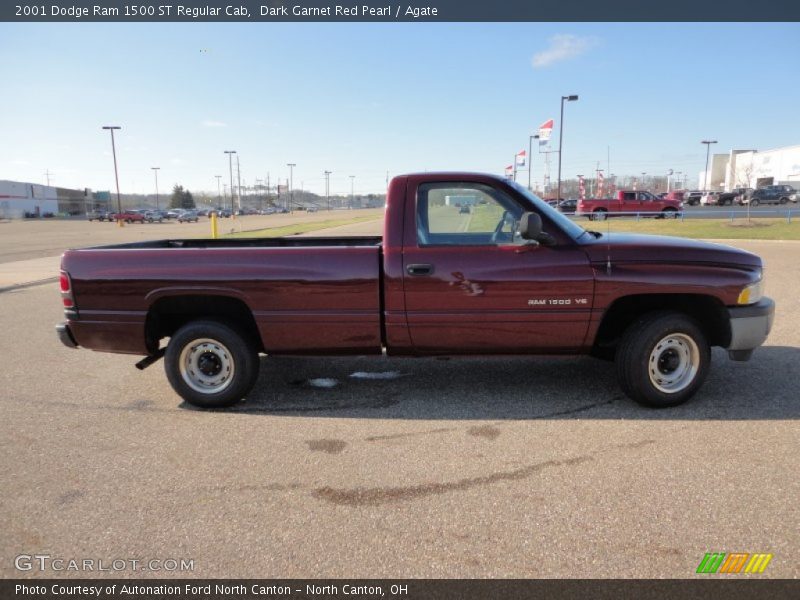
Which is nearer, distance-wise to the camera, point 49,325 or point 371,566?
point 371,566

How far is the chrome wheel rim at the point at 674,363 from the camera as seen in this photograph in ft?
13.6

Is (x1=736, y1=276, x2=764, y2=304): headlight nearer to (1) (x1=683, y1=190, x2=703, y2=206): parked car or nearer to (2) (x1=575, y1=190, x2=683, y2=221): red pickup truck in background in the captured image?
(2) (x1=575, y1=190, x2=683, y2=221): red pickup truck in background

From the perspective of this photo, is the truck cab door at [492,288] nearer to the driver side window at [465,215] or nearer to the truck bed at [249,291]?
the driver side window at [465,215]

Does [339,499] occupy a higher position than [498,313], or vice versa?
[498,313]

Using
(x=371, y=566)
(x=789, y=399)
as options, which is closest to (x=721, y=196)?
(x=789, y=399)

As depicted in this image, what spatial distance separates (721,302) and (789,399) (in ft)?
3.53

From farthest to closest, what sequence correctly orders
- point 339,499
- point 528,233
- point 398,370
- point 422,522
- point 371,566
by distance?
1. point 398,370
2. point 528,233
3. point 339,499
4. point 422,522
5. point 371,566

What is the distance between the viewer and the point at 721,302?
414cm

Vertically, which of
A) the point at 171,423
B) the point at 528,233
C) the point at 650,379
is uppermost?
the point at 528,233

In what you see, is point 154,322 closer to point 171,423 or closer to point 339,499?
point 171,423

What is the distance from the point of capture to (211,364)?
14.4 ft

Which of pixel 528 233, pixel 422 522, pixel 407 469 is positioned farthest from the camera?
pixel 528 233

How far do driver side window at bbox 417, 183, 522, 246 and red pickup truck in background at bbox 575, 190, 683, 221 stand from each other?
30.6m

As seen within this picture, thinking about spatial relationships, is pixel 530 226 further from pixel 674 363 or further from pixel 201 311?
pixel 201 311
